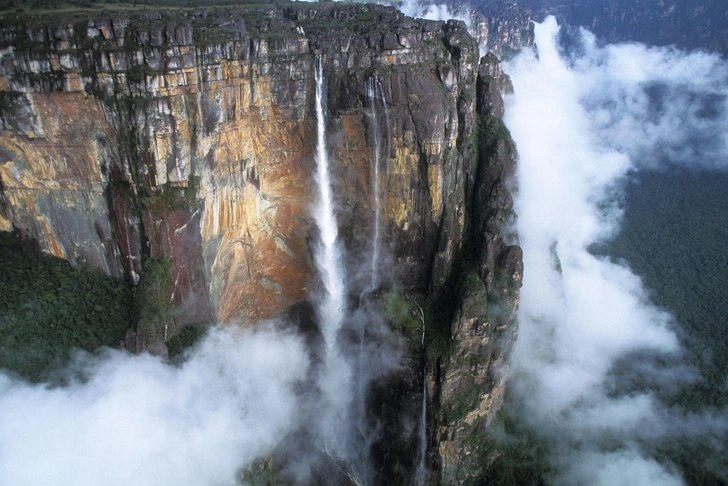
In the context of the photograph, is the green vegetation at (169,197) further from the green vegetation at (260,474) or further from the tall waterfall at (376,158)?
the green vegetation at (260,474)

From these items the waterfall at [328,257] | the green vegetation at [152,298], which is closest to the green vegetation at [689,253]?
the waterfall at [328,257]

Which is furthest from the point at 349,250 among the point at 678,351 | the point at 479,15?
the point at 479,15

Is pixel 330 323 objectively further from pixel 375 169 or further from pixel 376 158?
pixel 376 158

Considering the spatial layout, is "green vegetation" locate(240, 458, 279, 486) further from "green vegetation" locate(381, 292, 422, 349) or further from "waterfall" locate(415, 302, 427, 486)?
"green vegetation" locate(381, 292, 422, 349)

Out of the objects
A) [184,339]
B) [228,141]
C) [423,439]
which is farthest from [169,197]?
[423,439]

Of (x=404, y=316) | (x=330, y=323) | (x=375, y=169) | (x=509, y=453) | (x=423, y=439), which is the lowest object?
(x=509, y=453)

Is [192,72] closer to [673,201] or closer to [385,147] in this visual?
[385,147]

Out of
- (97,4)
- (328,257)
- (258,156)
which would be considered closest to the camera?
(258,156)
